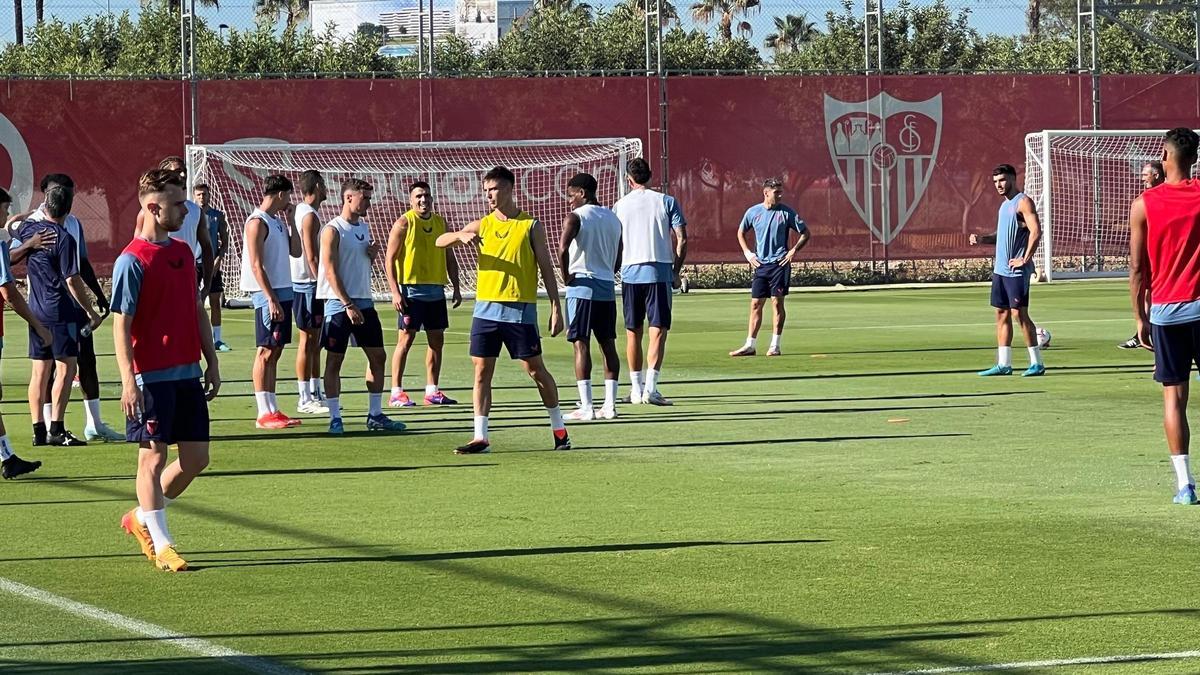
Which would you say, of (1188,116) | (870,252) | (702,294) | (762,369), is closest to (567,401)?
(762,369)

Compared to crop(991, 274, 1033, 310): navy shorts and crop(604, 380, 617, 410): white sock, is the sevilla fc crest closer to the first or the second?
crop(991, 274, 1033, 310): navy shorts

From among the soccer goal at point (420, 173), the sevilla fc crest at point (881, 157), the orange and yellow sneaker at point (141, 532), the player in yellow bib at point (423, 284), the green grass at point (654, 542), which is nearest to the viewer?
the green grass at point (654, 542)

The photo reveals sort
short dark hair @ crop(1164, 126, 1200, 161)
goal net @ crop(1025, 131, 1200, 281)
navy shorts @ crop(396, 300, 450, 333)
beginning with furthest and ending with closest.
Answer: goal net @ crop(1025, 131, 1200, 281) → navy shorts @ crop(396, 300, 450, 333) → short dark hair @ crop(1164, 126, 1200, 161)

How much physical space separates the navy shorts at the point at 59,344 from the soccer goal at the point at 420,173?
803 inches

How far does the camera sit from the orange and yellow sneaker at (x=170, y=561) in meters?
9.07

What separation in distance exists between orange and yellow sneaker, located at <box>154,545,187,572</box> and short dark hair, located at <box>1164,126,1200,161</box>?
5.63m

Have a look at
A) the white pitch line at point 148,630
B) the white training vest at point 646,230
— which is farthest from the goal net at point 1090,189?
the white pitch line at point 148,630

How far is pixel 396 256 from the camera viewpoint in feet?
55.5

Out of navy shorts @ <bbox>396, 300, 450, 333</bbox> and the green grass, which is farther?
navy shorts @ <bbox>396, 300, 450, 333</bbox>

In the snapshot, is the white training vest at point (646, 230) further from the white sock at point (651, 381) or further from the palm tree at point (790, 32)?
the palm tree at point (790, 32)

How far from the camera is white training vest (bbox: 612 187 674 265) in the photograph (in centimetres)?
1716

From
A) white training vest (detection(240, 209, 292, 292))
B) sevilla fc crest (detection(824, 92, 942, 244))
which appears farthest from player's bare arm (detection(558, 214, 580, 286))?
sevilla fc crest (detection(824, 92, 942, 244))

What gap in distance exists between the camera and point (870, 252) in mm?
39031

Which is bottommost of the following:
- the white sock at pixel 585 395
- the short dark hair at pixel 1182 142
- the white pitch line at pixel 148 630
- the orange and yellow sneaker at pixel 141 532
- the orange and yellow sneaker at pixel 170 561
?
the white pitch line at pixel 148 630
